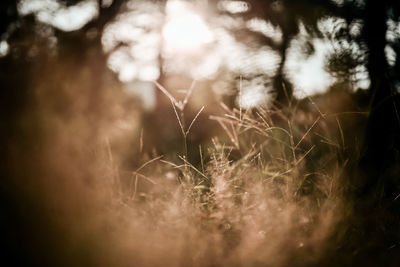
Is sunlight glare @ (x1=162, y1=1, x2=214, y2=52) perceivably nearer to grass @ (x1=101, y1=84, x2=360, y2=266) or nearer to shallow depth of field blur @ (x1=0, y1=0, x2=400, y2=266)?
shallow depth of field blur @ (x1=0, y1=0, x2=400, y2=266)

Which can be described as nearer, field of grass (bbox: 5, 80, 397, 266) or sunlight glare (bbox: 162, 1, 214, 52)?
field of grass (bbox: 5, 80, 397, 266)

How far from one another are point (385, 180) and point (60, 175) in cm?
129

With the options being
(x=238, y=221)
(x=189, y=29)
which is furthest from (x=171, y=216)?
(x=189, y=29)

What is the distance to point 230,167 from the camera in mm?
970

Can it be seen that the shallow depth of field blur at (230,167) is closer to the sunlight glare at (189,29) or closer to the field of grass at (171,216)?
the field of grass at (171,216)

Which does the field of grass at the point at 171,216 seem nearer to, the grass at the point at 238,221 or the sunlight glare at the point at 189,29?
the grass at the point at 238,221

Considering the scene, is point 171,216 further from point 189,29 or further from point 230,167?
point 189,29

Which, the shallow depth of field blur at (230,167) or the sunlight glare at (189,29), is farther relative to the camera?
the sunlight glare at (189,29)

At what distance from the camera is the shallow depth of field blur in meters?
0.77

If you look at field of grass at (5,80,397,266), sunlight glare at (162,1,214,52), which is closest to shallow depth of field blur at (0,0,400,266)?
field of grass at (5,80,397,266)

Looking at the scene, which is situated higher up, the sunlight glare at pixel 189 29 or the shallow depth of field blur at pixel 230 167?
the sunlight glare at pixel 189 29

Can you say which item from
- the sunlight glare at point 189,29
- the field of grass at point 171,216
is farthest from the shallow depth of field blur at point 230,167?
the sunlight glare at point 189,29

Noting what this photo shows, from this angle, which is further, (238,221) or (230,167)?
(230,167)

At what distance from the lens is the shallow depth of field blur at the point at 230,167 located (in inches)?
30.4
